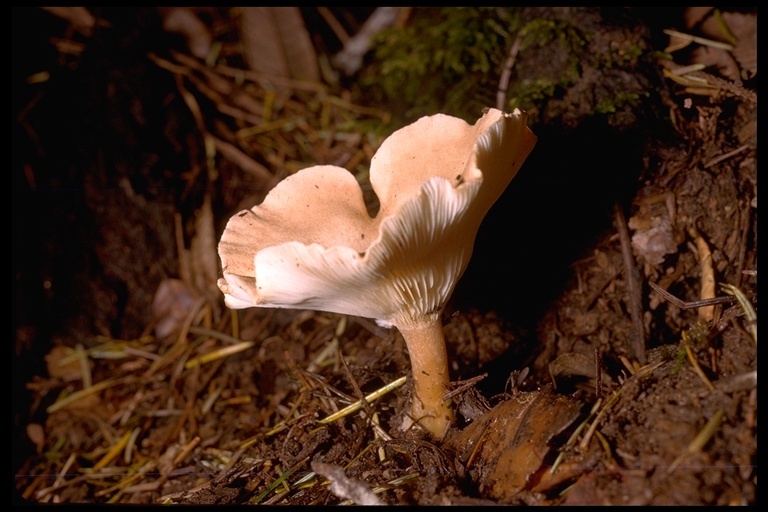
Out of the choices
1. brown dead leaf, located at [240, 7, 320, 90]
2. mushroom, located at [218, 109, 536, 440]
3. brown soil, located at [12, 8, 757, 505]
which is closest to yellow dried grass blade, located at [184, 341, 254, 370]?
brown soil, located at [12, 8, 757, 505]

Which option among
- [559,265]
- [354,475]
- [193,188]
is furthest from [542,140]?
[193,188]

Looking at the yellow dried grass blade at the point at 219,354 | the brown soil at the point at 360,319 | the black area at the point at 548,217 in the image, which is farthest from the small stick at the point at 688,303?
the yellow dried grass blade at the point at 219,354

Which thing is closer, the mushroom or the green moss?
the mushroom

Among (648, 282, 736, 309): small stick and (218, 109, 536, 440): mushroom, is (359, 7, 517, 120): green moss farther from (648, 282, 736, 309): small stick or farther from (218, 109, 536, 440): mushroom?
(648, 282, 736, 309): small stick

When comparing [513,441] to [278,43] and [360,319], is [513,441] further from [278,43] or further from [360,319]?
[278,43]

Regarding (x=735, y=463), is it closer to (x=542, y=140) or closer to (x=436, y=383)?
(x=436, y=383)

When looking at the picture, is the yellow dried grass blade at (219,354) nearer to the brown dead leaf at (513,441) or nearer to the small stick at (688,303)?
the brown dead leaf at (513,441)

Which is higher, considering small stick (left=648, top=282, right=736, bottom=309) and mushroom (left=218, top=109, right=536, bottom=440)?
mushroom (left=218, top=109, right=536, bottom=440)

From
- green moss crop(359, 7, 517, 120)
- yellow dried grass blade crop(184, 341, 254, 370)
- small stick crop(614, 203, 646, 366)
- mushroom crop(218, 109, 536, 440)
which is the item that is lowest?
yellow dried grass blade crop(184, 341, 254, 370)
